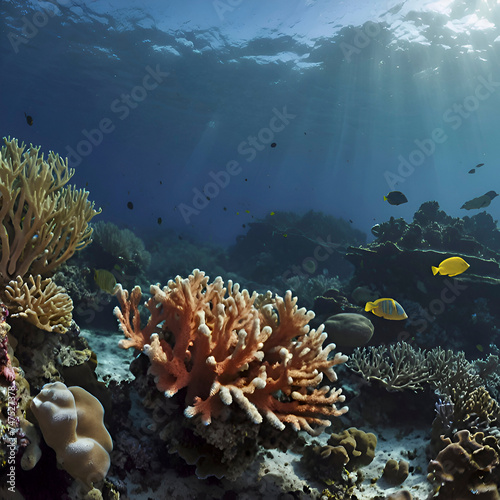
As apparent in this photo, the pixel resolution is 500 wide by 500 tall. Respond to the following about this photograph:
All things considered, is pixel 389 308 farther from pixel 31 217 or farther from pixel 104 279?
pixel 31 217

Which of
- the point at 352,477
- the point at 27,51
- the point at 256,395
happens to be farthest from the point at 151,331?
the point at 27,51

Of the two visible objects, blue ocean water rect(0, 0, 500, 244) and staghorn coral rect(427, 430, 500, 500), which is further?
blue ocean water rect(0, 0, 500, 244)

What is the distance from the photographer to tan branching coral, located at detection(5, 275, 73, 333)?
3094 millimetres

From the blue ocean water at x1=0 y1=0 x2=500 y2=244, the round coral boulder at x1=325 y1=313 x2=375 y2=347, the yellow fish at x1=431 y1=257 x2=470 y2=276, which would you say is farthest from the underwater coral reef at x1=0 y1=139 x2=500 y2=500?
the blue ocean water at x1=0 y1=0 x2=500 y2=244

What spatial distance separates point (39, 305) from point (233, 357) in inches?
79.2

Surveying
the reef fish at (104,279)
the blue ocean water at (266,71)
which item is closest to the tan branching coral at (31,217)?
the reef fish at (104,279)

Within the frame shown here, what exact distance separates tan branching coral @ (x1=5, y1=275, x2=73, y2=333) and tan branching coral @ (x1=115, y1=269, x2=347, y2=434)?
2.33ft

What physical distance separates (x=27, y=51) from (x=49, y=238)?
1255 inches

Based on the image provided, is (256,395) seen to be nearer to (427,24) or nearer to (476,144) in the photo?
(427,24)

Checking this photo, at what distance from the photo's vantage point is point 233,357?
8.86ft

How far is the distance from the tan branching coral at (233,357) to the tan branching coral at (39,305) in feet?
2.33

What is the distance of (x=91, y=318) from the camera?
7.76 metres

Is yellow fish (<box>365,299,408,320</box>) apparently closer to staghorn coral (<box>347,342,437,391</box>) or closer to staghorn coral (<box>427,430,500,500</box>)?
staghorn coral (<box>347,342,437,391</box>)

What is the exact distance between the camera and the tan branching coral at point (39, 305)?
10.2ft
